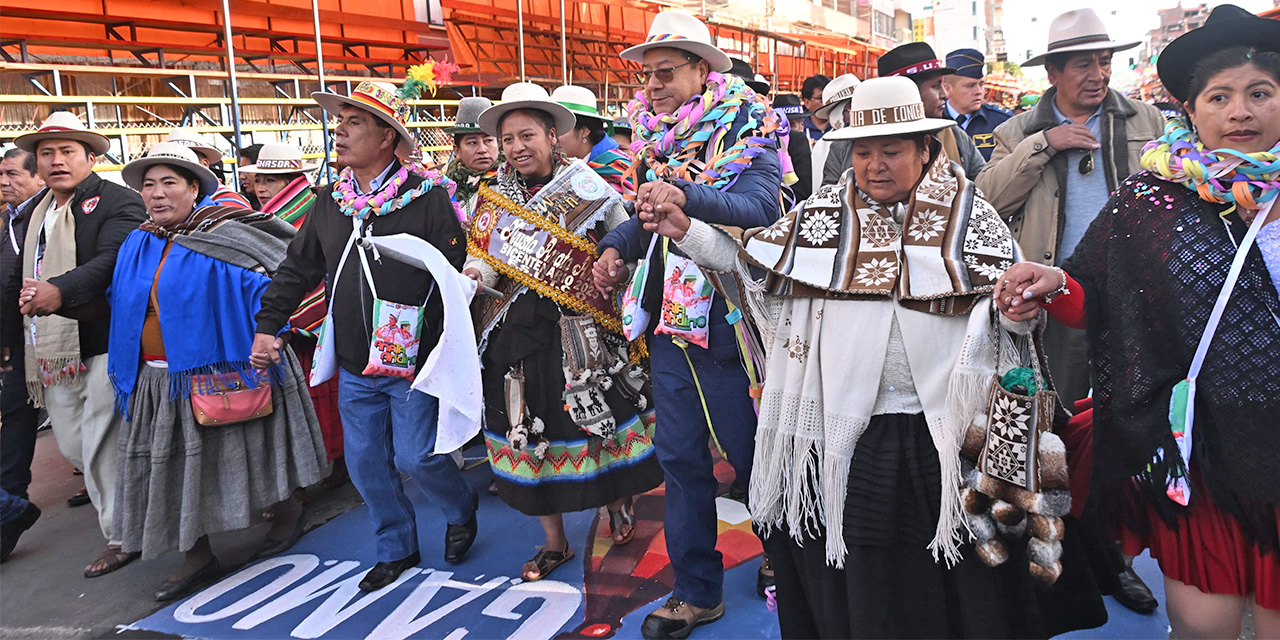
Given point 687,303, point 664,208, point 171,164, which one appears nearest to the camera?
point 664,208

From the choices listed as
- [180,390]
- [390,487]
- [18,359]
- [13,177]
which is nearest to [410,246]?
[390,487]

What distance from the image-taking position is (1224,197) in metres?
2.01

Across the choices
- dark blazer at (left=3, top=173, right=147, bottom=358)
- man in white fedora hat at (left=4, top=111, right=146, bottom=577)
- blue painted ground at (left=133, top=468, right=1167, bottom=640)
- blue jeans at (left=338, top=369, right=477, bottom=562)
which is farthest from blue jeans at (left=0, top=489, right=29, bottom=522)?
blue jeans at (left=338, top=369, right=477, bottom=562)

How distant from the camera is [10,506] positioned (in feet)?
14.2

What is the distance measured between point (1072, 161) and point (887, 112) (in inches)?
57.1

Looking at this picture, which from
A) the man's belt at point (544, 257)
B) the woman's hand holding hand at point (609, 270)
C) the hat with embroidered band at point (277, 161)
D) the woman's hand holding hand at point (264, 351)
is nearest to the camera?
the woman's hand holding hand at point (609, 270)

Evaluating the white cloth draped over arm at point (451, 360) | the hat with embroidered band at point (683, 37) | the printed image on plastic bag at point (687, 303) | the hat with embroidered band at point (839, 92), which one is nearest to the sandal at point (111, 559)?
the white cloth draped over arm at point (451, 360)

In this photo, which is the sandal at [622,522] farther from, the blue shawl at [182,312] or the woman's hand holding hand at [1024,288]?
the woman's hand holding hand at [1024,288]

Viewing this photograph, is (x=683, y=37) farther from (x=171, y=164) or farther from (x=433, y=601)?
(x=171, y=164)

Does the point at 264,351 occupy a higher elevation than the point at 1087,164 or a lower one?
lower

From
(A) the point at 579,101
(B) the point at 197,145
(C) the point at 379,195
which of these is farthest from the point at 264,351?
(A) the point at 579,101

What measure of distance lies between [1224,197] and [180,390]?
4.04m

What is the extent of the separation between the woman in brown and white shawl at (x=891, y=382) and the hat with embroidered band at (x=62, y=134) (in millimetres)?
3614

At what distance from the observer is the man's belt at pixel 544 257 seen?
11.8 ft
